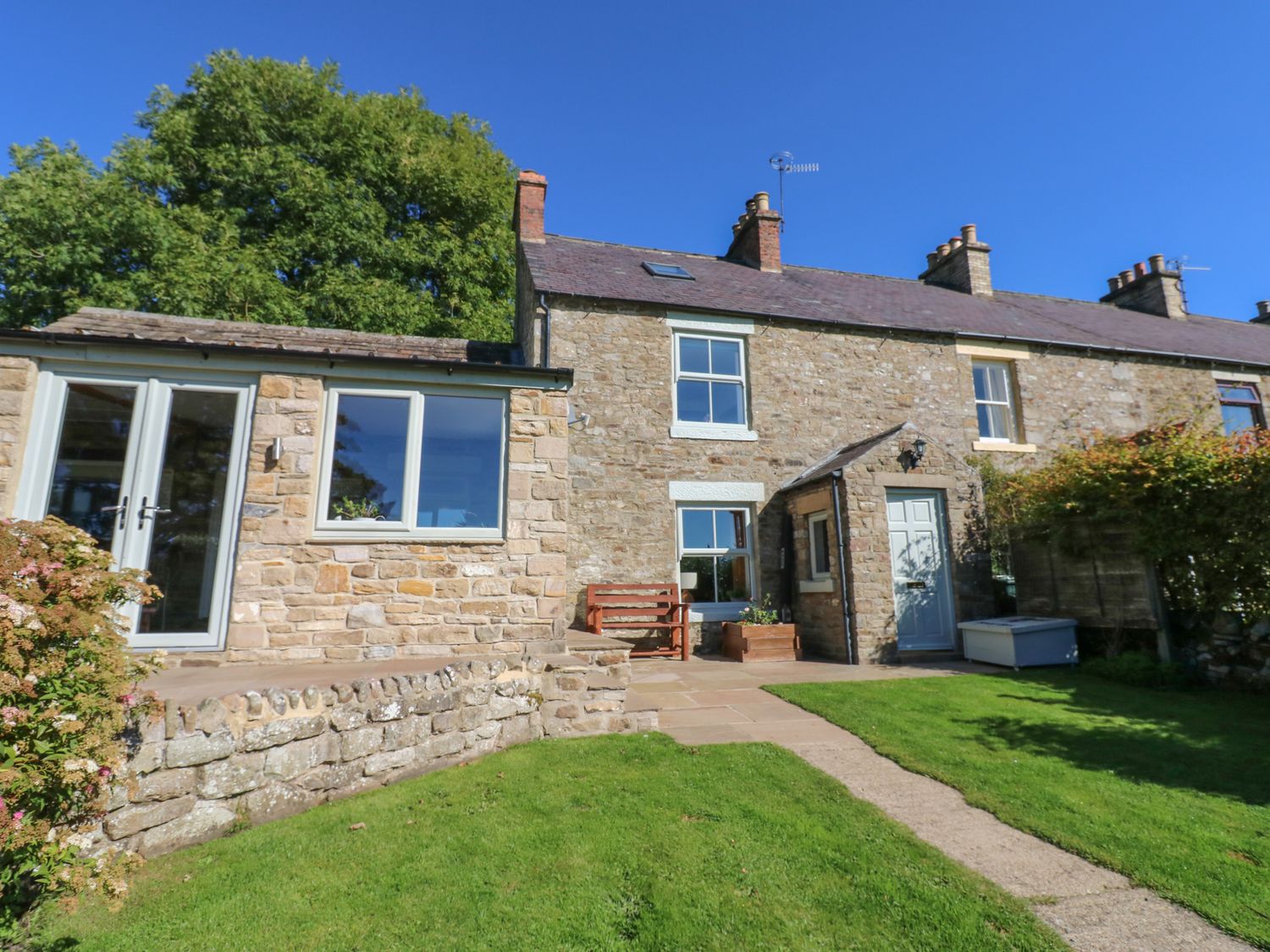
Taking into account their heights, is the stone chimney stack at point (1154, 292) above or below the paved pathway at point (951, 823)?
above

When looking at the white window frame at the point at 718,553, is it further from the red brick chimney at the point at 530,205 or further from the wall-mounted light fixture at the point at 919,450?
the red brick chimney at the point at 530,205

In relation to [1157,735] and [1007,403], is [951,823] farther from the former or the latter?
[1007,403]

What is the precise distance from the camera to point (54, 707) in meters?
2.18

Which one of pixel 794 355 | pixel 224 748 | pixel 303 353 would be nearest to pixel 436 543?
pixel 303 353

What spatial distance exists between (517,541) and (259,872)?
3.16m

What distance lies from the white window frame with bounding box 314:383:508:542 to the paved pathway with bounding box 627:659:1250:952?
228cm

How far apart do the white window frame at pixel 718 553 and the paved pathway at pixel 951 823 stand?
2498 millimetres

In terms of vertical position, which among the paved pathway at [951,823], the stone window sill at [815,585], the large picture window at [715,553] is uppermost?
the large picture window at [715,553]

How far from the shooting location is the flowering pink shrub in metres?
2.02

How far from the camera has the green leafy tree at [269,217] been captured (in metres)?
14.2

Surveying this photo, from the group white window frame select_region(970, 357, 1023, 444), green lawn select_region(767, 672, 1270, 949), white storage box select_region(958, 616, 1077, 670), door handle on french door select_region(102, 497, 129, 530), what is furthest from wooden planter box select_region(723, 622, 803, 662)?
door handle on french door select_region(102, 497, 129, 530)

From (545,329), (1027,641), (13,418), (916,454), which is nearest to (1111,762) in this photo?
(1027,641)

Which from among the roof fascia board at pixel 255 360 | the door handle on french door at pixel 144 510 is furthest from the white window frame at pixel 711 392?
the door handle on french door at pixel 144 510

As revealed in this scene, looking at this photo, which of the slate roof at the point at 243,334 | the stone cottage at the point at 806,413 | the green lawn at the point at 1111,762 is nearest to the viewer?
the green lawn at the point at 1111,762
